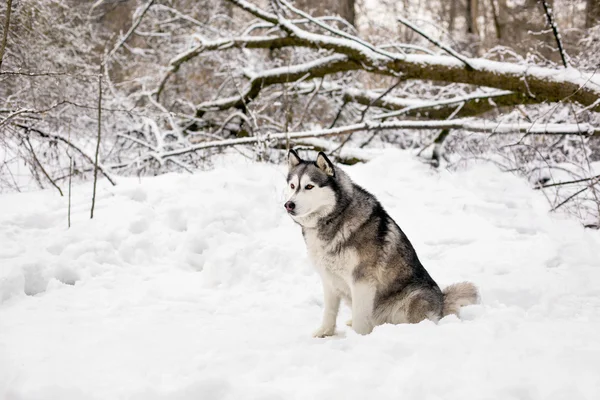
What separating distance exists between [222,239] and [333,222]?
197cm

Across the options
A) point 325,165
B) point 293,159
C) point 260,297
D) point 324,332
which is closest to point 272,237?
point 260,297

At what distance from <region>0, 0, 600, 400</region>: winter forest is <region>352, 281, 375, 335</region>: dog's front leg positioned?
30cm

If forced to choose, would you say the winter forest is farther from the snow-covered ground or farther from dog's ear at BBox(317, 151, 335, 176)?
dog's ear at BBox(317, 151, 335, 176)

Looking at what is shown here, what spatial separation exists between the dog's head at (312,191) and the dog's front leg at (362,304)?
66 cm

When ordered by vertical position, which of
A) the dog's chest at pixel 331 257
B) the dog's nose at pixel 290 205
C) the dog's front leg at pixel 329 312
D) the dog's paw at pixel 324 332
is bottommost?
the dog's paw at pixel 324 332

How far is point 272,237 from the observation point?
566 cm

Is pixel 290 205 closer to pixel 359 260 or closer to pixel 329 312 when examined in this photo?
pixel 359 260

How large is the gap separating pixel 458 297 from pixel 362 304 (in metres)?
0.85

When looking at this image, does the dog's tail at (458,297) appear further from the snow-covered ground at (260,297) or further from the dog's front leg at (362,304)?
the dog's front leg at (362,304)

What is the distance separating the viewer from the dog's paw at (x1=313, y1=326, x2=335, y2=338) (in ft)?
11.9

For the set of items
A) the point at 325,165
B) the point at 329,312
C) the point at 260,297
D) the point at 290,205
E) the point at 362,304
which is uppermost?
the point at 325,165

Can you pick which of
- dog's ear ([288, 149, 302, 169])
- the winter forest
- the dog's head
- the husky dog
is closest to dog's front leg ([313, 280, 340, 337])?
the husky dog

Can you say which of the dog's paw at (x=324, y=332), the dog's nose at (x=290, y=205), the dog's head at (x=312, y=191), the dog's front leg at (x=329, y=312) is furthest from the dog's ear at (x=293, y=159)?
the dog's paw at (x=324, y=332)

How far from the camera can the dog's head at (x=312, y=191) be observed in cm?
375
